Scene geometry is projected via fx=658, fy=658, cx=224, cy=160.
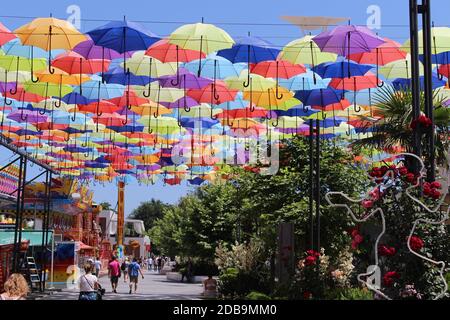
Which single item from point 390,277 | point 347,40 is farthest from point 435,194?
point 347,40

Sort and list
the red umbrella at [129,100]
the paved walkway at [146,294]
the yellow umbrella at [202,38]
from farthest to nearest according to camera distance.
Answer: the paved walkway at [146,294]
the red umbrella at [129,100]
the yellow umbrella at [202,38]

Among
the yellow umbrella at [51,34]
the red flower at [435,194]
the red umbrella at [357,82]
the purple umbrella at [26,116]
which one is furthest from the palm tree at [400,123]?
the purple umbrella at [26,116]

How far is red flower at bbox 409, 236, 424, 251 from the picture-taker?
745 centimetres

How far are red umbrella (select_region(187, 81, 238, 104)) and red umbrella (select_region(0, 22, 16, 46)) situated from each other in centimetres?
514

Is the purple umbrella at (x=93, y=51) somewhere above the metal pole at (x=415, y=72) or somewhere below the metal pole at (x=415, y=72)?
above

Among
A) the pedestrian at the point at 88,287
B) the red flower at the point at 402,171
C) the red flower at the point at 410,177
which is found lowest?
the pedestrian at the point at 88,287

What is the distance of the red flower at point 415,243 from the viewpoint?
7.45 metres

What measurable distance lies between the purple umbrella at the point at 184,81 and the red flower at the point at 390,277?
9504 mm

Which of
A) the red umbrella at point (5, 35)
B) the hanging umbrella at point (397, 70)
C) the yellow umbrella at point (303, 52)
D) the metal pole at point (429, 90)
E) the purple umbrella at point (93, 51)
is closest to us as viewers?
the metal pole at point (429, 90)

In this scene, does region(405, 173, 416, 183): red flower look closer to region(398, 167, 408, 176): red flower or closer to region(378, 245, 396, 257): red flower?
region(398, 167, 408, 176): red flower

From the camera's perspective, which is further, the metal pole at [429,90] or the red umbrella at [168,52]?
the red umbrella at [168,52]

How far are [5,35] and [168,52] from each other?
335cm

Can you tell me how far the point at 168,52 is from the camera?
14.2 m

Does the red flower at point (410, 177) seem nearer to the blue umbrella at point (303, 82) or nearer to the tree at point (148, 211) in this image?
the blue umbrella at point (303, 82)
